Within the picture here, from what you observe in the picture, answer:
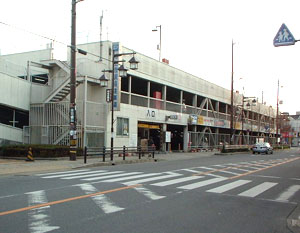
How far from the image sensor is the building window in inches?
1092

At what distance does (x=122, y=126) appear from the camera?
28.2m

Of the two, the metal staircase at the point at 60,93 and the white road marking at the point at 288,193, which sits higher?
the metal staircase at the point at 60,93

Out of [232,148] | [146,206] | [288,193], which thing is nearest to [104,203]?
[146,206]

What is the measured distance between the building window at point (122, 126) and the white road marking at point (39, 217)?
18.8m

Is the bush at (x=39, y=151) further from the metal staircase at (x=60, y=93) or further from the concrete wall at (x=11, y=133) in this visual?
the metal staircase at (x=60, y=93)

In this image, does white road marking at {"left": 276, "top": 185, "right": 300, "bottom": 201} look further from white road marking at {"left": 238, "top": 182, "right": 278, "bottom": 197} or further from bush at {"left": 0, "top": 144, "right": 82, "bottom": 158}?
bush at {"left": 0, "top": 144, "right": 82, "bottom": 158}

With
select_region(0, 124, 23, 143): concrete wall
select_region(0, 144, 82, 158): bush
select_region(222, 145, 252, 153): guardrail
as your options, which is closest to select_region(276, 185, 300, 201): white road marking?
select_region(0, 144, 82, 158): bush

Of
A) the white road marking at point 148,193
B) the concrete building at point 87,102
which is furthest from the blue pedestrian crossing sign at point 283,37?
the concrete building at point 87,102

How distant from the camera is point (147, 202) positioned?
8.48m

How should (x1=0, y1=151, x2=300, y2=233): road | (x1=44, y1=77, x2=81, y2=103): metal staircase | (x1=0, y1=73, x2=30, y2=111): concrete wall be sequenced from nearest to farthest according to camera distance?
(x1=0, y1=151, x2=300, y2=233): road, (x1=0, y1=73, x2=30, y2=111): concrete wall, (x1=44, y1=77, x2=81, y2=103): metal staircase

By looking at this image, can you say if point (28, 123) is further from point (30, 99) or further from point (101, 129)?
point (101, 129)

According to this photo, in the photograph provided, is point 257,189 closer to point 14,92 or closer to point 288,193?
point 288,193

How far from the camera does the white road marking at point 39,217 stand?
5.99m

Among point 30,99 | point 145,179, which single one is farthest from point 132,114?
point 145,179
